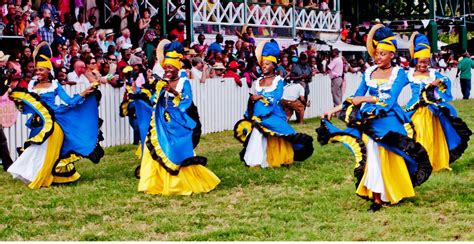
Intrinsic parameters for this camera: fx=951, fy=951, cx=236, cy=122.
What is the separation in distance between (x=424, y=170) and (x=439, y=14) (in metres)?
33.9

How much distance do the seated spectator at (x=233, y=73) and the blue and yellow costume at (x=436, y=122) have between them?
8342 mm

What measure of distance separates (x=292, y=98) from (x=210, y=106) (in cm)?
215

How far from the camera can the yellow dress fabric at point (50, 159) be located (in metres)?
12.4

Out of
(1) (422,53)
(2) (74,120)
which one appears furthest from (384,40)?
(2) (74,120)

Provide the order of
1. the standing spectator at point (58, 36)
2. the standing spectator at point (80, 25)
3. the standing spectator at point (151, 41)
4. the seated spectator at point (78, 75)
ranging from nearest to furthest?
the seated spectator at point (78, 75) → the standing spectator at point (58, 36) → the standing spectator at point (151, 41) → the standing spectator at point (80, 25)

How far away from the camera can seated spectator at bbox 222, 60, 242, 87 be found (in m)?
21.2

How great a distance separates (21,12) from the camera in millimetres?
18703

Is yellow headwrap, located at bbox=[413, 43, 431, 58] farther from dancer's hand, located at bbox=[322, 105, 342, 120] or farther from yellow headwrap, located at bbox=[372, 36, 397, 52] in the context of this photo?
dancer's hand, located at bbox=[322, 105, 342, 120]

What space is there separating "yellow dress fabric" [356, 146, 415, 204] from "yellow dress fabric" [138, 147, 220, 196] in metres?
2.30

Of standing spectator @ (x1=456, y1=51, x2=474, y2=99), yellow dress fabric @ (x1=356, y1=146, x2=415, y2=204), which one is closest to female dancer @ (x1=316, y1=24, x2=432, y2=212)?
yellow dress fabric @ (x1=356, y1=146, x2=415, y2=204)

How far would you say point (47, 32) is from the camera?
18812 mm

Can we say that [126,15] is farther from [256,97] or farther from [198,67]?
[256,97]

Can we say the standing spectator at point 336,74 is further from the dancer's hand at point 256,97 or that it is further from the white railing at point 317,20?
the dancer's hand at point 256,97

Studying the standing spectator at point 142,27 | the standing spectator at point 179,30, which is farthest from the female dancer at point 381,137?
the standing spectator at point 179,30
